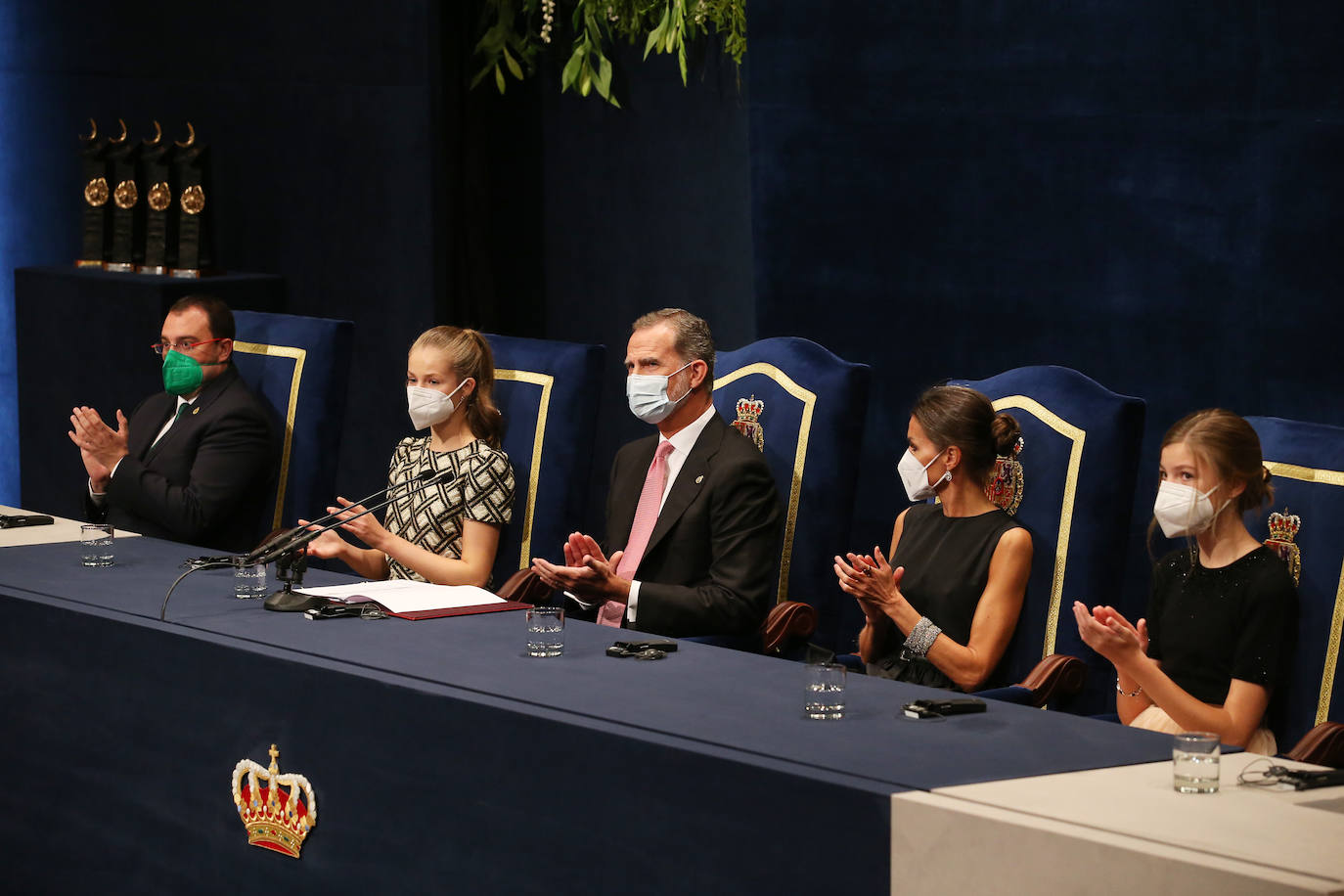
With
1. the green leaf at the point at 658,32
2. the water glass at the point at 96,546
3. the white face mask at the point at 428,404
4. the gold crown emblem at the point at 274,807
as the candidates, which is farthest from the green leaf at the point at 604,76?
the gold crown emblem at the point at 274,807

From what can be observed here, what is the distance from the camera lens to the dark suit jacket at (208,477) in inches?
163

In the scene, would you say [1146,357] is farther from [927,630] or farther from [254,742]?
[254,742]

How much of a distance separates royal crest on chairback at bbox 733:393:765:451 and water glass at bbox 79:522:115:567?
123 centimetres

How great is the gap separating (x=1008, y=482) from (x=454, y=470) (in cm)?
117

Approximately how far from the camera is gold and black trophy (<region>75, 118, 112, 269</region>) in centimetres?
582

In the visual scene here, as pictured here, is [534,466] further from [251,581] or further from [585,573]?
[251,581]

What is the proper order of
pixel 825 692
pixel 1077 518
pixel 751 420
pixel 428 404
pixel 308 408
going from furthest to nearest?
pixel 308 408 → pixel 428 404 → pixel 751 420 → pixel 1077 518 → pixel 825 692

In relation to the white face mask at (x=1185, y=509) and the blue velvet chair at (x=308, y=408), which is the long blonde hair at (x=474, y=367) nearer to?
the blue velvet chair at (x=308, y=408)

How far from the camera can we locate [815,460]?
3.54 meters

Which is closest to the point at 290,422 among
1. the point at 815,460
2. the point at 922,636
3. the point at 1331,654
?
the point at 815,460

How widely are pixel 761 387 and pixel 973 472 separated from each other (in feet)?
2.10

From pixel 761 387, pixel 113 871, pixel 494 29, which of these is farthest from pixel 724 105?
pixel 113 871

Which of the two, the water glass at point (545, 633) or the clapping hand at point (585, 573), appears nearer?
the water glass at point (545, 633)

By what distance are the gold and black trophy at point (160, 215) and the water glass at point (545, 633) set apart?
3.37 m
